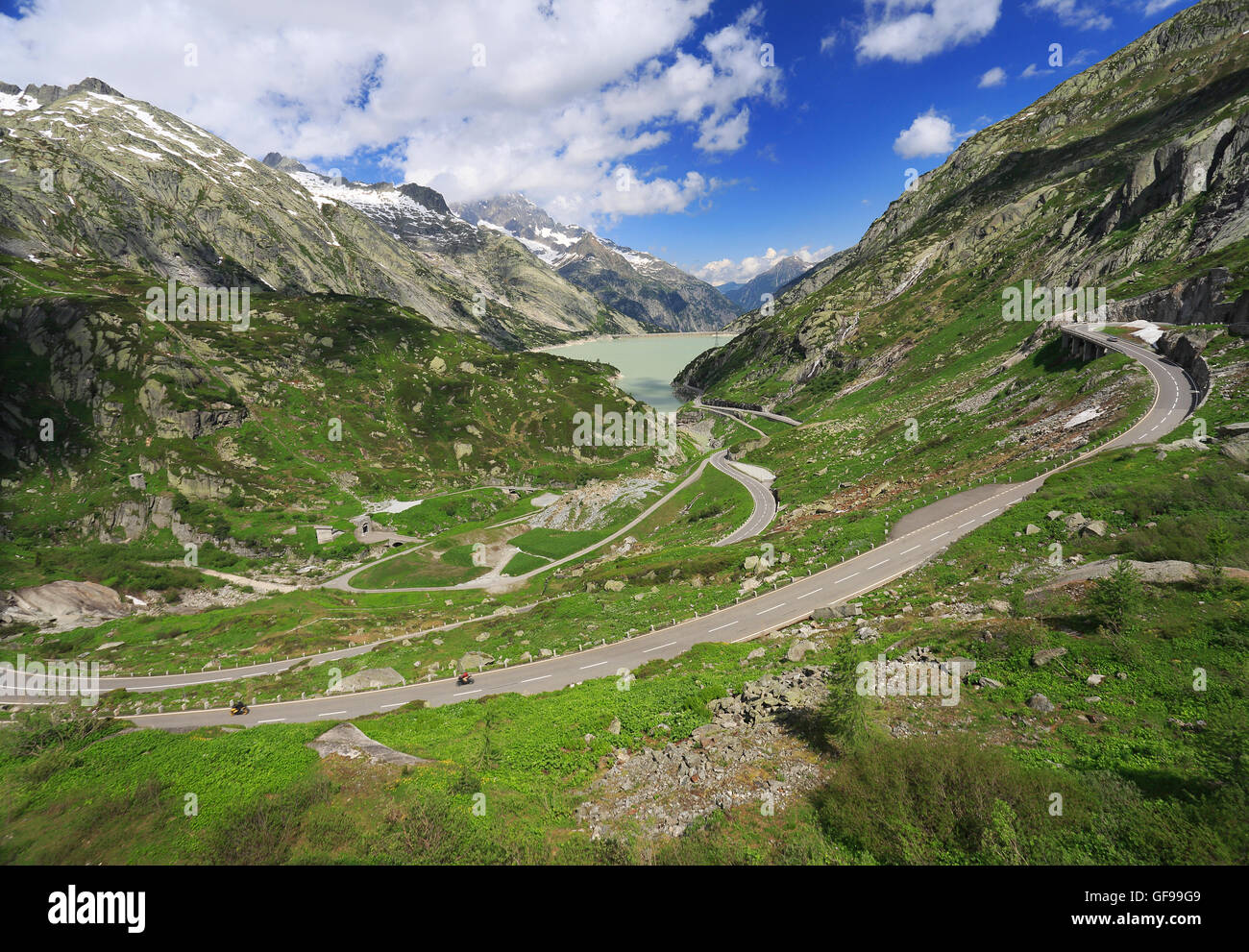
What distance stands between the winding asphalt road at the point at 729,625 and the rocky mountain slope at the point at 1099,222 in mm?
50436

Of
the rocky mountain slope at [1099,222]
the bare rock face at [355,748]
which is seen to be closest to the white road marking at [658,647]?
the bare rock face at [355,748]

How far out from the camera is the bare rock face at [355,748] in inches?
786

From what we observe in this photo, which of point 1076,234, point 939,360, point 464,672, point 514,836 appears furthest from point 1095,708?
point 1076,234

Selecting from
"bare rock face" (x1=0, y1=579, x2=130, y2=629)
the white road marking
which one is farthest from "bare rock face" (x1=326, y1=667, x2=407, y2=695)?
"bare rock face" (x1=0, y1=579, x2=130, y2=629)

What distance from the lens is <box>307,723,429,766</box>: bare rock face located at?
65.5 ft

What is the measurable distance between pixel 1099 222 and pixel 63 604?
234 m

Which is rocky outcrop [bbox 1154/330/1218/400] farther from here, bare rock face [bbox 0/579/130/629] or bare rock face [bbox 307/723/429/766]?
bare rock face [bbox 0/579/130/629]

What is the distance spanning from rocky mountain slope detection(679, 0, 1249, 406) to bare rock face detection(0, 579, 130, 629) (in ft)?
542

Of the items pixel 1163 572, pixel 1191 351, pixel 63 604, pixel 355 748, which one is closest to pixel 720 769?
pixel 355 748

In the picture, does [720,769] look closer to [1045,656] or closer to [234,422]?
[1045,656]

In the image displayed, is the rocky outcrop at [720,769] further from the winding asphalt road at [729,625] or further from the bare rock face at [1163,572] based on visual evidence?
the bare rock face at [1163,572]

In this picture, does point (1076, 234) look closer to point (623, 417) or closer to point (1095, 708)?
point (623, 417)

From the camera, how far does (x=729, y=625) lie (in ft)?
116

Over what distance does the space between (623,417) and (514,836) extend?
148807mm
